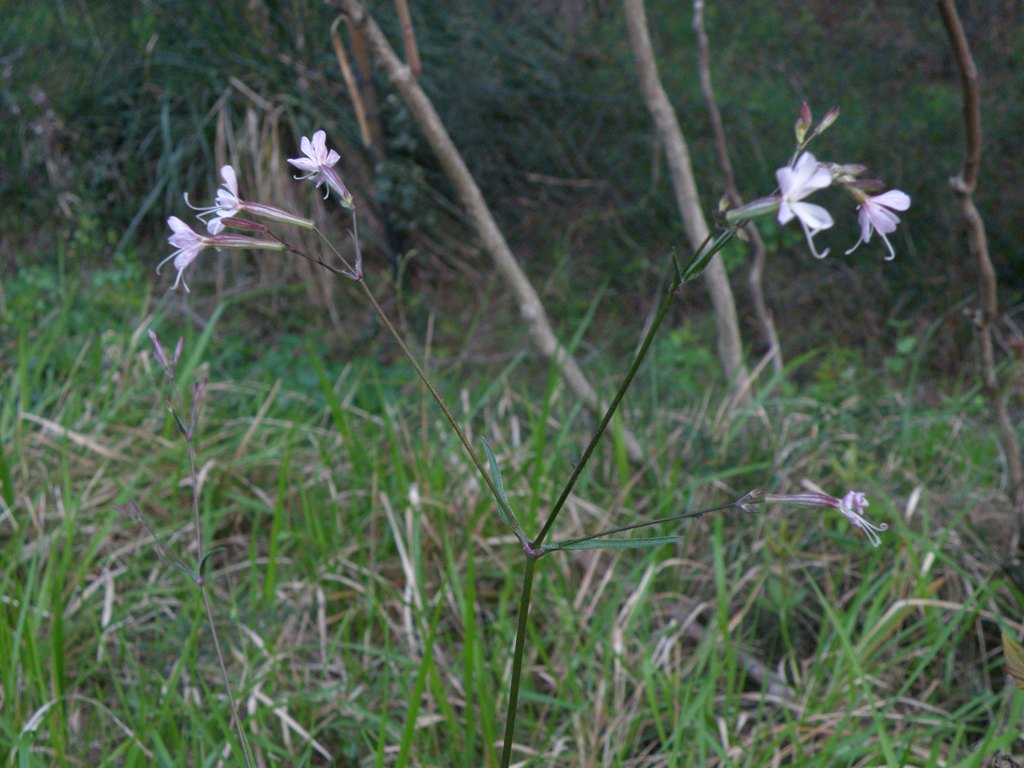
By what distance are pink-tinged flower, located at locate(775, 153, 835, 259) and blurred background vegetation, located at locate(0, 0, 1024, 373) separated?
128 inches

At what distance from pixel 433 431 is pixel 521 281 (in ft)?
1.61

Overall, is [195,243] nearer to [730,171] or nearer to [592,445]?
[592,445]

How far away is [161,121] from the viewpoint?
4086 mm

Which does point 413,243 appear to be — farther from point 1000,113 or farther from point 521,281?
point 1000,113

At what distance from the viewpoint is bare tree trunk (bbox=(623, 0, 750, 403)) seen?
7.84 ft

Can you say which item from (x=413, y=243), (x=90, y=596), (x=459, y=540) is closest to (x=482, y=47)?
(x=413, y=243)

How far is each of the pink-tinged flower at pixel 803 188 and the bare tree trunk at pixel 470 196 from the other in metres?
1.45

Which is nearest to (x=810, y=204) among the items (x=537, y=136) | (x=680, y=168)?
(x=680, y=168)

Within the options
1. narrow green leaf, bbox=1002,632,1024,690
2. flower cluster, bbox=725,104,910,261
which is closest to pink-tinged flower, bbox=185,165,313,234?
flower cluster, bbox=725,104,910,261

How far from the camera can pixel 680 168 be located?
8.13 ft

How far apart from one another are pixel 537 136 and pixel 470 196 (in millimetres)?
2248

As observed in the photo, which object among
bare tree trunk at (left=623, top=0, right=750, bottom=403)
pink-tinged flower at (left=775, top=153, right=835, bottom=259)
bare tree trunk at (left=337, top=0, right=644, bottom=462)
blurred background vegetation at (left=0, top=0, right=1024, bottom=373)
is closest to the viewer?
pink-tinged flower at (left=775, top=153, right=835, bottom=259)

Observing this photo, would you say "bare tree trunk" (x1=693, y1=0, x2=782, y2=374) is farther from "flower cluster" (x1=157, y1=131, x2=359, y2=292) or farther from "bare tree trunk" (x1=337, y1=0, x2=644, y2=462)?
"flower cluster" (x1=157, y1=131, x2=359, y2=292)

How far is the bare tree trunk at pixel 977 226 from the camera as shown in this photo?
170cm
